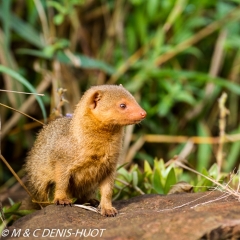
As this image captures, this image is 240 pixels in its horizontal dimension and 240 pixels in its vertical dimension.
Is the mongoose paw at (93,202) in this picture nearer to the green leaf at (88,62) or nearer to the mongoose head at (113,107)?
the mongoose head at (113,107)

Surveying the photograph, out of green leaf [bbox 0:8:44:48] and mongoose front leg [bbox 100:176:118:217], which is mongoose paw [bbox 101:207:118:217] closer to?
mongoose front leg [bbox 100:176:118:217]

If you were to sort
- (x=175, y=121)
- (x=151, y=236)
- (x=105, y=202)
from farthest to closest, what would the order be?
(x=175, y=121), (x=105, y=202), (x=151, y=236)

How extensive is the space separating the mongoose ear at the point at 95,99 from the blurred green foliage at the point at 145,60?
218 cm

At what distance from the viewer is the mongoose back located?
3141mm

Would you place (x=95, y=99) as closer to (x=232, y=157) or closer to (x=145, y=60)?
(x=145, y=60)

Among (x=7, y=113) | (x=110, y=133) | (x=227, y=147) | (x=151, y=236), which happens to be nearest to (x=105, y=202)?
(x=110, y=133)

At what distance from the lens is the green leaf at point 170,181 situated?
3.60 metres

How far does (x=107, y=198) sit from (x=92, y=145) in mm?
314

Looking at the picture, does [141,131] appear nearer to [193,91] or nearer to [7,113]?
[193,91]

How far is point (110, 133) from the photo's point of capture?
3.20 m

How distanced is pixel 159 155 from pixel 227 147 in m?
0.80

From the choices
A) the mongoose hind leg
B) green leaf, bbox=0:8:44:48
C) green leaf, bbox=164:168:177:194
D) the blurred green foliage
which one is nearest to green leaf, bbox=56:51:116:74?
the blurred green foliage

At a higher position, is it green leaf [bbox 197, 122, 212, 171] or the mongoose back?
the mongoose back

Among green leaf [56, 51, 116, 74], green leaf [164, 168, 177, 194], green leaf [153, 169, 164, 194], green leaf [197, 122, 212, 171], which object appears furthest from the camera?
green leaf [197, 122, 212, 171]
